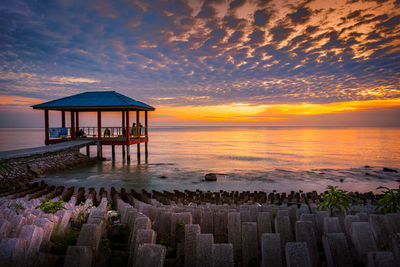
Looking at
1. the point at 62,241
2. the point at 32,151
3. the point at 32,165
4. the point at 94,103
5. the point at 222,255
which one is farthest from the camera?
the point at 94,103

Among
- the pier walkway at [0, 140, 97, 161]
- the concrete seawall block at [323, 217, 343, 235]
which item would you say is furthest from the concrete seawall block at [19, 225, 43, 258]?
the pier walkway at [0, 140, 97, 161]

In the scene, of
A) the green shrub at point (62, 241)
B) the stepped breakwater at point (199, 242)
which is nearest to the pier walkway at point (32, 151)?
the green shrub at point (62, 241)

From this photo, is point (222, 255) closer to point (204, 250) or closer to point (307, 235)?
point (204, 250)

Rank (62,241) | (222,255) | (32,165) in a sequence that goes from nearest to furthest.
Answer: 1. (222,255)
2. (62,241)
3. (32,165)

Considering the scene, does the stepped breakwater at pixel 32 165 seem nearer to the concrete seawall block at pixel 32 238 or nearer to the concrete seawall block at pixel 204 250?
the concrete seawall block at pixel 32 238

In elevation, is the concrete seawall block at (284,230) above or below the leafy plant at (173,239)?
above

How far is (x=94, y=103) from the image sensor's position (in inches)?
905

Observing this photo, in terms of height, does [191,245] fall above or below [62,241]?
above

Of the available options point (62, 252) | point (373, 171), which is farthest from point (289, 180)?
point (62, 252)

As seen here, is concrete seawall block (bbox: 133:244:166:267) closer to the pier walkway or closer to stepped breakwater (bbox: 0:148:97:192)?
stepped breakwater (bbox: 0:148:97:192)

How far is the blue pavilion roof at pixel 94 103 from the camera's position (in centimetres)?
2242

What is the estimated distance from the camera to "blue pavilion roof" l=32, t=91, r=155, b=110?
73.5ft

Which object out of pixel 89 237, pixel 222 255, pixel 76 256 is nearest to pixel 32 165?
pixel 89 237

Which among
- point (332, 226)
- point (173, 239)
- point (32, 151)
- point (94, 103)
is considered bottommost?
point (32, 151)
